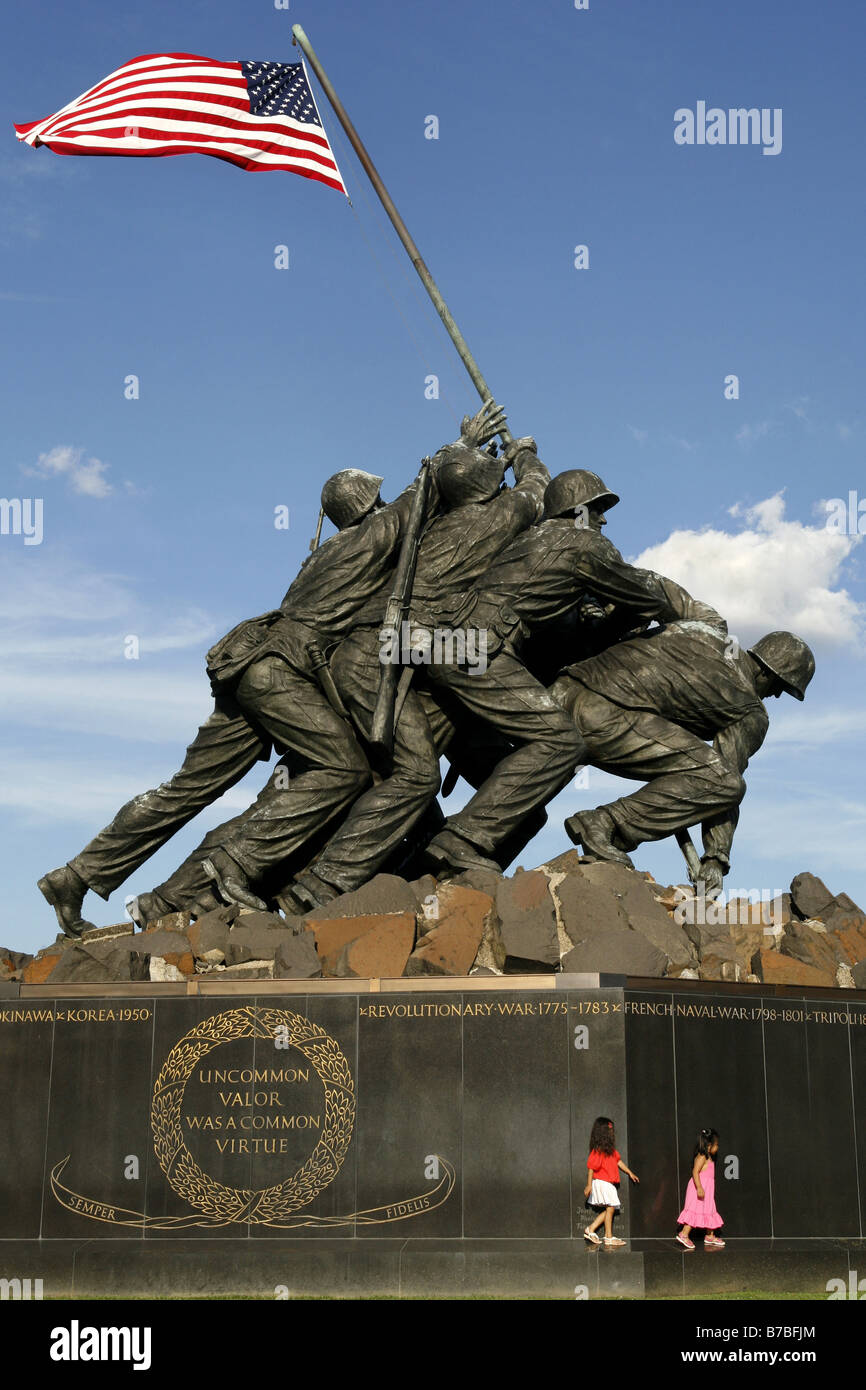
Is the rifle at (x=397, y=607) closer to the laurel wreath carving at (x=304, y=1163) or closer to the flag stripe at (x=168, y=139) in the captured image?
the laurel wreath carving at (x=304, y=1163)

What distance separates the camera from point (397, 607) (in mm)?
13820

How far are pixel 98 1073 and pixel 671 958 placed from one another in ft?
13.2

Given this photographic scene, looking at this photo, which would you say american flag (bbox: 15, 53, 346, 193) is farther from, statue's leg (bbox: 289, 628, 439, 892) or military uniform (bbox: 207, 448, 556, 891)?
statue's leg (bbox: 289, 628, 439, 892)

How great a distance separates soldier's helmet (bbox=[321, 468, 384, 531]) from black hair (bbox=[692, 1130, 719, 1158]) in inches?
253

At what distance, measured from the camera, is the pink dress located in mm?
10539

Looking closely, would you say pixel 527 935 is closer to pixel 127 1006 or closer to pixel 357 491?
pixel 127 1006

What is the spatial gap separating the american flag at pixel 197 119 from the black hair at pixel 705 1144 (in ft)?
29.8

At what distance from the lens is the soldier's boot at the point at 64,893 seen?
14.1m

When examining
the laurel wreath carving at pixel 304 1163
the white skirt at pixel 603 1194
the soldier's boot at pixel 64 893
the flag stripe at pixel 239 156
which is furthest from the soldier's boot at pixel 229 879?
the flag stripe at pixel 239 156

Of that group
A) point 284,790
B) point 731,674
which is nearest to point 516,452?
point 731,674

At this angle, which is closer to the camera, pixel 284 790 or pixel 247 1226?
pixel 247 1226

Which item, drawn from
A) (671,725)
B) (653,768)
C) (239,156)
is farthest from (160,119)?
(653,768)

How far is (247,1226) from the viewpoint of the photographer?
1093 centimetres

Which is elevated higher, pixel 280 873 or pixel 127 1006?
pixel 280 873
